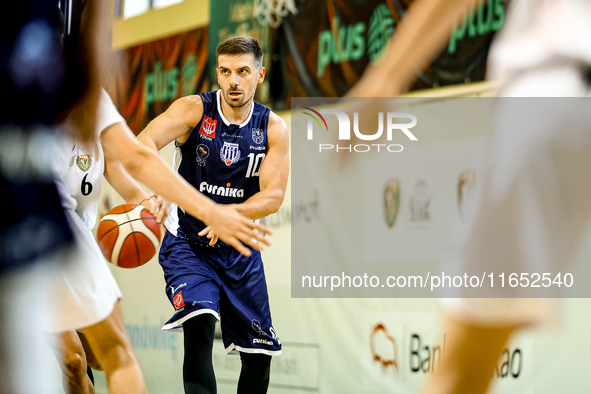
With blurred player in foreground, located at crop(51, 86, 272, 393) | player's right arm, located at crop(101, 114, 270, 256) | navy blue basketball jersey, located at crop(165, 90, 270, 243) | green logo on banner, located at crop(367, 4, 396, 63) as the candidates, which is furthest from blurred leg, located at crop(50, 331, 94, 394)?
green logo on banner, located at crop(367, 4, 396, 63)

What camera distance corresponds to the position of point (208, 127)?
4781 mm

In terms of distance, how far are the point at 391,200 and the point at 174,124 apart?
305 centimetres

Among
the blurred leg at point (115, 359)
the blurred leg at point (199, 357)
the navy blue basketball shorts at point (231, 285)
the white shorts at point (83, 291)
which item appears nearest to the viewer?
the white shorts at point (83, 291)

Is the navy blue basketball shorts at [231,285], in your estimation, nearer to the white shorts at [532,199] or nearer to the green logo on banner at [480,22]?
the white shorts at [532,199]

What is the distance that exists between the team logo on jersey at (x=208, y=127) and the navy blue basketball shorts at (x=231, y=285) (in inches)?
27.2

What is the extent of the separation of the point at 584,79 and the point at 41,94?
1.38 metres

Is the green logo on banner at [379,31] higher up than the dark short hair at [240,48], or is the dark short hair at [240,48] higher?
the green logo on banner at [379,31]

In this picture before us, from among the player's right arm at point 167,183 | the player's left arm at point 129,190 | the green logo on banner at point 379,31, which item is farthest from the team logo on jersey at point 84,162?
the green logo on banner at point 379,31

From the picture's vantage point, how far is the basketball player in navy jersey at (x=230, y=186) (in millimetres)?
4547

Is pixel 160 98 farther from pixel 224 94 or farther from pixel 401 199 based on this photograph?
pixel 224 94

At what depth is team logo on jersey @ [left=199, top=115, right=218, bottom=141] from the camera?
15.6 ft

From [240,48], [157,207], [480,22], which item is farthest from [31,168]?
[480,22]

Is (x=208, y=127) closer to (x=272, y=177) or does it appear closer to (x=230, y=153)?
(x=230, y=153)

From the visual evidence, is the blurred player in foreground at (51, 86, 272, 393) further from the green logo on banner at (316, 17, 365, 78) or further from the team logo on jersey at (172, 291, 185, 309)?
the green logo on banner at (316, 17, 365, 78)
